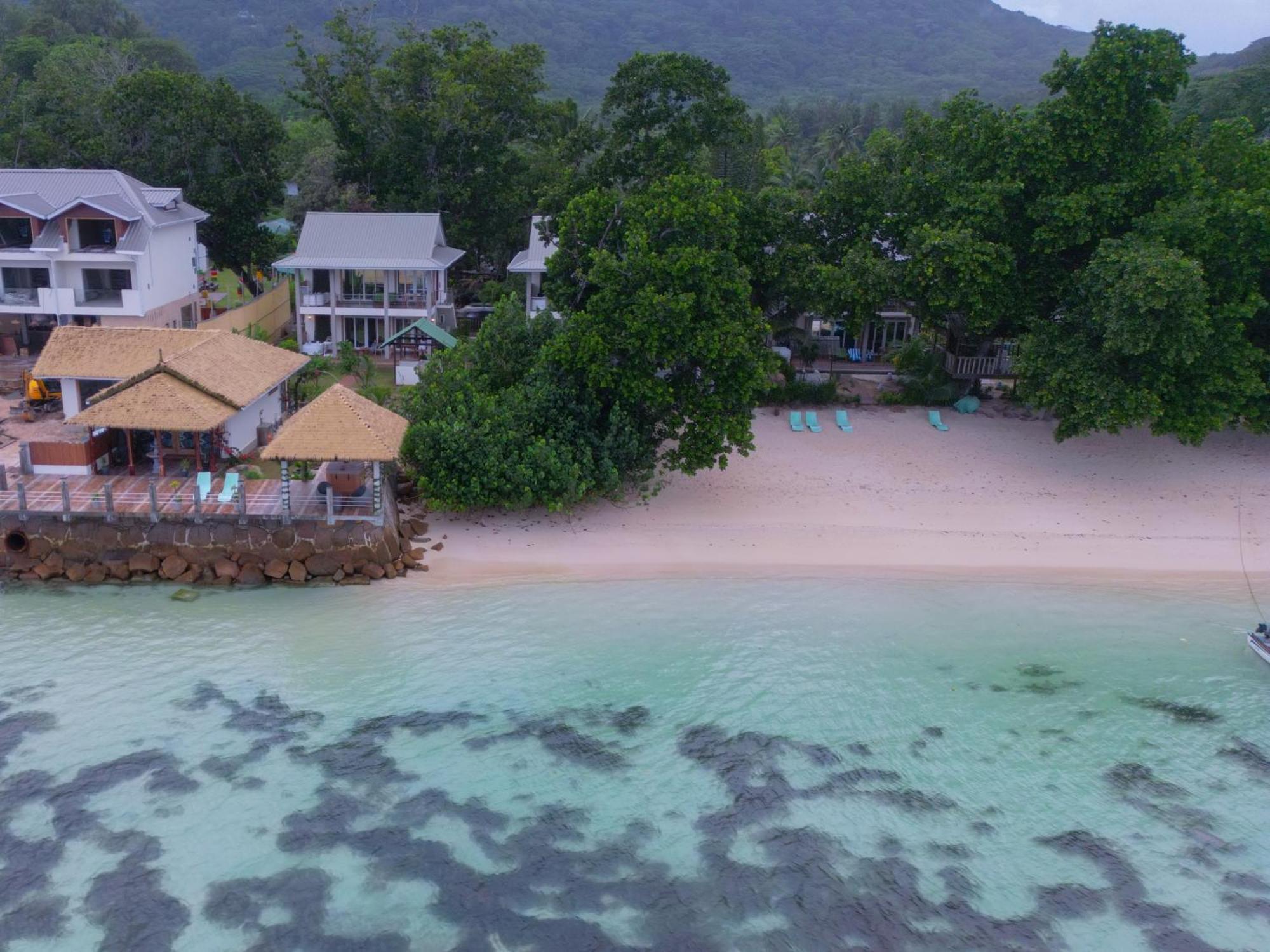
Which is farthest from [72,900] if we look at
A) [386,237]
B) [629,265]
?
[386,237]

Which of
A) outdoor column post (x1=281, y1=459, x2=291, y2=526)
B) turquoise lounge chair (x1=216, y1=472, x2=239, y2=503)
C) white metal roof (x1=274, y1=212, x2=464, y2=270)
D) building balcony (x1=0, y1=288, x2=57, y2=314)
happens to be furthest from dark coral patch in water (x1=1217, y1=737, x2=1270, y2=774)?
building balcony (x1=0, y1=288, x2=57, y2=314)

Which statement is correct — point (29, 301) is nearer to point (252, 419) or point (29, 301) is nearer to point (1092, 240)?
point (252, 419)

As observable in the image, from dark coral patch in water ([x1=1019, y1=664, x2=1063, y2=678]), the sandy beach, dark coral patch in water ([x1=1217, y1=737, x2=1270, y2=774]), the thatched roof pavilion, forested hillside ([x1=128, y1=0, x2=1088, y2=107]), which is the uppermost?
forested hillside ([x1=128, y1=0, x2=1088, y2=107])

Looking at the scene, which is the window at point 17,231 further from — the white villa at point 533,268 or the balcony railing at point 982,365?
the balcony railing at point 982,365

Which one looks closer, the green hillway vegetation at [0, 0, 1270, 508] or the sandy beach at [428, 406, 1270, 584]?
the sandy beach at [428, 406, 1270, 584]

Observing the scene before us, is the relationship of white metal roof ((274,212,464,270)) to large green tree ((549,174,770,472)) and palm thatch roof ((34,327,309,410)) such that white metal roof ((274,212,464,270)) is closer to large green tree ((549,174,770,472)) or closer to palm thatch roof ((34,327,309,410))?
palm thatch roof ((34,327,309,410))

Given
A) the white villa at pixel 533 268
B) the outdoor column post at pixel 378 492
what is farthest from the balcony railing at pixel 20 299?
the outdoor column post at pixel 378 492
